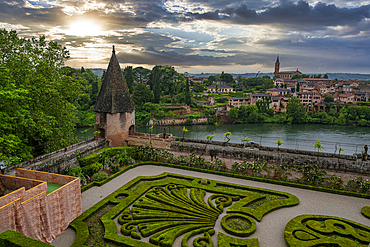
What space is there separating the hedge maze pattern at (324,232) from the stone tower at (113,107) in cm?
1729

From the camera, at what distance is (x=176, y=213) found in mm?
14742

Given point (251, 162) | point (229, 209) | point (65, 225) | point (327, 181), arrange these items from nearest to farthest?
point (65, 225), point (229, 209), point (327, 181), point (251, 162)

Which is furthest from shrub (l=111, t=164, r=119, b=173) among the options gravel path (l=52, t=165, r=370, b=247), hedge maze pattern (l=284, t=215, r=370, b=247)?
hedge maze pattern (l=284, t=215, r=370, b=247)

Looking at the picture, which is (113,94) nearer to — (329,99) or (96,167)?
(96,167)

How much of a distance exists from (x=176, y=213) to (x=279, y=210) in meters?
6.74

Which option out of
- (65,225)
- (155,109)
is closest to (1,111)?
(65,225)

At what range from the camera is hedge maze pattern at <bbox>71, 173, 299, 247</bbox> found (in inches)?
492

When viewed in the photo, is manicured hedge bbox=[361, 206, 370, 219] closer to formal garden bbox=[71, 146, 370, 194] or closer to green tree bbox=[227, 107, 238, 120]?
formal garden bbox=[71, 146, 370, 194]

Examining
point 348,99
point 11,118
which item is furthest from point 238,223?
point 348,99

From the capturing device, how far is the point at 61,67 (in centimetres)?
2430

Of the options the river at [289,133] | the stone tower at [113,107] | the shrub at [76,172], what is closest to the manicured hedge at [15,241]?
the shrub at [76,172]

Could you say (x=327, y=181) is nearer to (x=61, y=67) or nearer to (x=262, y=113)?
(x=61, y=67)

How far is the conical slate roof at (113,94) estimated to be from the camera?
77.3 feet

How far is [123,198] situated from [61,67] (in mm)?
15643
